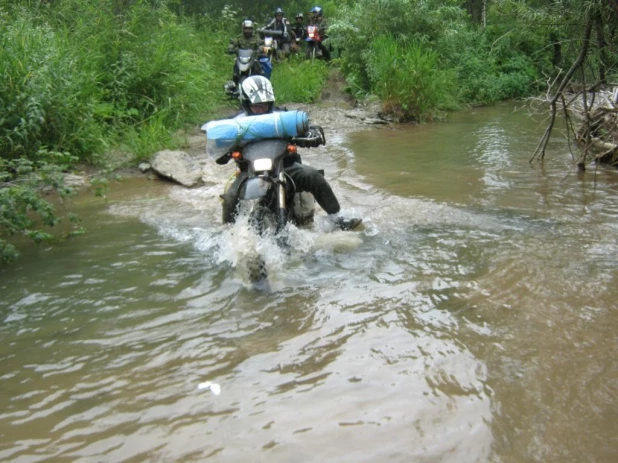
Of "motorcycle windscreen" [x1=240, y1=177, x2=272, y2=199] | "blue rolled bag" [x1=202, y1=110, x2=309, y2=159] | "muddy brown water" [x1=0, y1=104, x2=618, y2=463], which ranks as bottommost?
"muddy brown water" [x1=0, y1=104, x2=618, y2=463]

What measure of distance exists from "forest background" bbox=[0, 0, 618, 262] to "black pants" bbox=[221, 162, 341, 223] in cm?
125

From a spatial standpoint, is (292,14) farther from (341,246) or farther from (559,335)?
(559,335)

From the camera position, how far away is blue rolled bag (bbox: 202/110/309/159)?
437 centimetres

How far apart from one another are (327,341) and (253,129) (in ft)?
6.19

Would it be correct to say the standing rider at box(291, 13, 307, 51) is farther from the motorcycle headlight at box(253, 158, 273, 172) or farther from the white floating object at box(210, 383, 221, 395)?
the white floating object at box(210, 383, 221, 395)

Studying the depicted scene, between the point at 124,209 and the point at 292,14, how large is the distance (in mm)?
16015

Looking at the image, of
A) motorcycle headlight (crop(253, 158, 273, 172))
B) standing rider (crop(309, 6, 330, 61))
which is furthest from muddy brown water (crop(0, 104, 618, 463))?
standing rider (crop(309, 6, 330, 61))

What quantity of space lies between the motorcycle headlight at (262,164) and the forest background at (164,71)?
5.19 ft

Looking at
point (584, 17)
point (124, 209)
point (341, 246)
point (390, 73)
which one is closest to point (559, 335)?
point (341, 246)

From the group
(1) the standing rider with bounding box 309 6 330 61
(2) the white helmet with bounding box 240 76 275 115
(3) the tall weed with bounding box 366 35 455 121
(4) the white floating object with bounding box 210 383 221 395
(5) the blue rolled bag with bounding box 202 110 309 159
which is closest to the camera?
(4) the white floating object with bounding box 210 383 221 395

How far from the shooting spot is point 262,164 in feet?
13.9

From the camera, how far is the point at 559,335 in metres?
3.12

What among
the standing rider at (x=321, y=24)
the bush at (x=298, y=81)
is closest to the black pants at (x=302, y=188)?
the bush at (x=298, y=81)

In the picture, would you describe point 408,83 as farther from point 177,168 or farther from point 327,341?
point 327,341
